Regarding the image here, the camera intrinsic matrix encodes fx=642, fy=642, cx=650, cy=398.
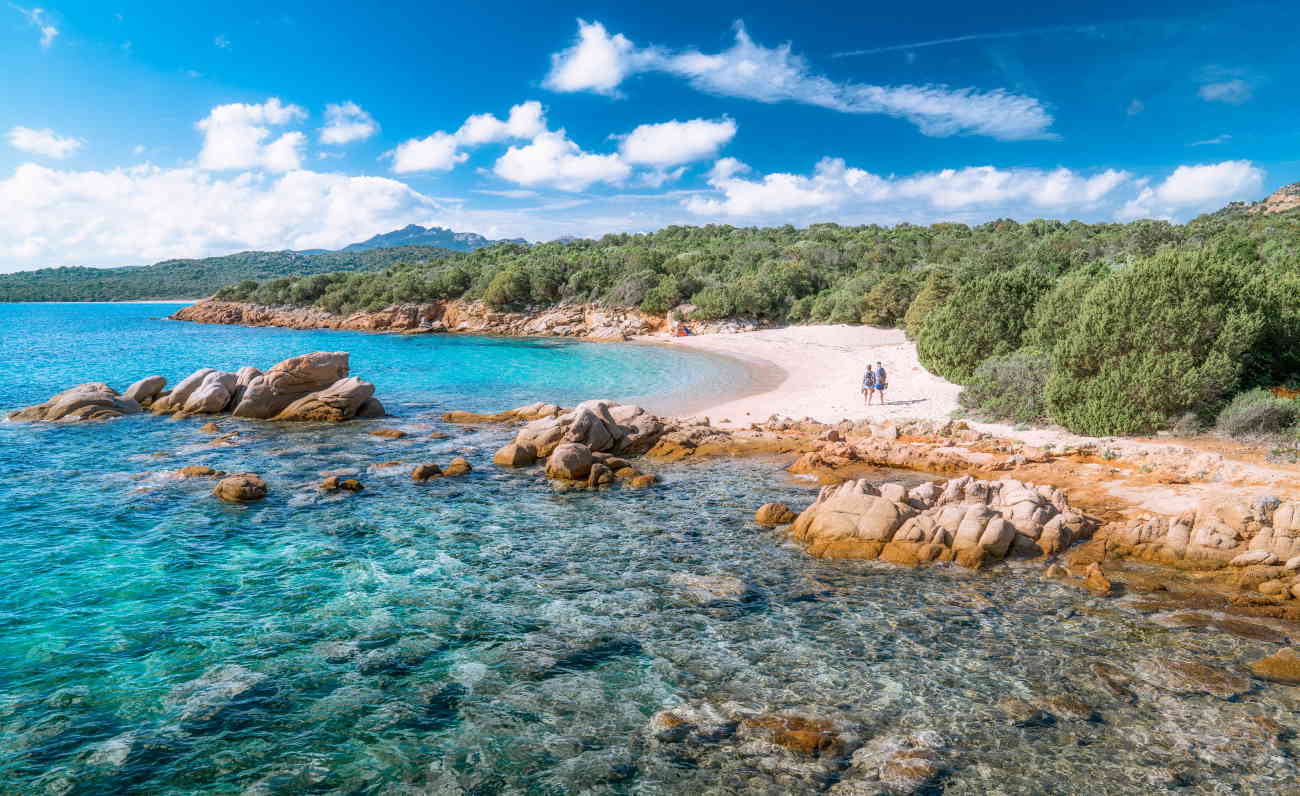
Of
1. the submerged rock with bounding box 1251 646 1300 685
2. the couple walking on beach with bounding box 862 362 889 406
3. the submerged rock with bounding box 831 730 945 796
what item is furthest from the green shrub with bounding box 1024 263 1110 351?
the submerged rock with bounding box 831 730 945 796

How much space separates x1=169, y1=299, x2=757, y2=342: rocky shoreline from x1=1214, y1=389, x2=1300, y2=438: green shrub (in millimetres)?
38909

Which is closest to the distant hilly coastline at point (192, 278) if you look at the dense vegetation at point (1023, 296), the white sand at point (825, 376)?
the dense vegetation at point (1023, 296)

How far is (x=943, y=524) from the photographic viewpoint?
12062mm

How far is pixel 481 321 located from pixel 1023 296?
5256 centimetres

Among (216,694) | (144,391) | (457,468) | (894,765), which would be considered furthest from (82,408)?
(894,765)

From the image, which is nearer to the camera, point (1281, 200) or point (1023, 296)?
point (1023, 296)

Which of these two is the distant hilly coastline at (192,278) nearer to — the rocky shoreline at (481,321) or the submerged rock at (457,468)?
the rocky shoreline at (481,321)

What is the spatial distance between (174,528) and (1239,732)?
1760 centimetres

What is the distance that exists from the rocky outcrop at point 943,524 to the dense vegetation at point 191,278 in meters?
142

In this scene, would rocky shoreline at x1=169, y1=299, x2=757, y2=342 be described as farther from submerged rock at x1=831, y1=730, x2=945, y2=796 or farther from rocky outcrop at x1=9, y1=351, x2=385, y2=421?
submerged rock at x1=831, y1=730, x2=945, y2=796

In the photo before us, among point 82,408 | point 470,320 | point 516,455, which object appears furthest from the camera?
point 470,320

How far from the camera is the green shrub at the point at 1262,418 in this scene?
613 inches

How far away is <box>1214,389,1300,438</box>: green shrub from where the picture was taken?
51.1 ft

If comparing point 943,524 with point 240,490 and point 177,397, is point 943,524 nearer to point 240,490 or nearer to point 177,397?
point 240,490
